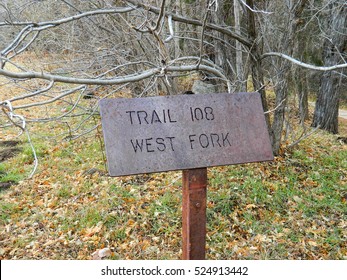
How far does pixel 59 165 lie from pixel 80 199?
1240 millimetres

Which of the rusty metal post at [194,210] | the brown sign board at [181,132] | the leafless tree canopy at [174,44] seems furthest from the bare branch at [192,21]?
the rusty metal post at [194,210]

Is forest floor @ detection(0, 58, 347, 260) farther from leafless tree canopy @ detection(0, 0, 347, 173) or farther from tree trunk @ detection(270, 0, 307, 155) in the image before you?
leafless tree canopy @ detection(0, 0, 347, 173)

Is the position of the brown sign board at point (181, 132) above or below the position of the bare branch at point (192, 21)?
below

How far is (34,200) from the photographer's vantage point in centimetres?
437

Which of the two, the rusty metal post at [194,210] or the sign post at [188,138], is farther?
the rusty metal post at [194,210]

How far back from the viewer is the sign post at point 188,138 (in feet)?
6.49

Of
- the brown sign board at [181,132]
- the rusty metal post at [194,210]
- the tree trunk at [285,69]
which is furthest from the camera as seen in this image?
the tree trunk at [285,69]

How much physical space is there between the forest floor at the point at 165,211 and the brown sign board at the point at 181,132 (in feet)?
5.08

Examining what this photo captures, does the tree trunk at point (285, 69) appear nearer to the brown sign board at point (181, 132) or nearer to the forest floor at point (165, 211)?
the forest floor at point (165, 211)

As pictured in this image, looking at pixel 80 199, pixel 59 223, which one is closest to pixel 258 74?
pixel 80 199

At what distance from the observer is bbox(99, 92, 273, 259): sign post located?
198cm

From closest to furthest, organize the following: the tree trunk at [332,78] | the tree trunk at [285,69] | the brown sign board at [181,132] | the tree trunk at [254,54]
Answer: the brown sign board at [181,132] → the tree trunk at [254,54] → the tree trunk at [285,69] → the tree trunk at [332,78]

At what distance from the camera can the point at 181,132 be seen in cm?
209

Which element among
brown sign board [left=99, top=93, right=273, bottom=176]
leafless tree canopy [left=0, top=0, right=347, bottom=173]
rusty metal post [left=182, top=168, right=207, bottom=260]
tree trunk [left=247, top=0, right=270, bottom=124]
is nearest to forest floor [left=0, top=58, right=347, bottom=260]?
leafless tree canopy [left=0, top=0, right=347, bottom=173]
